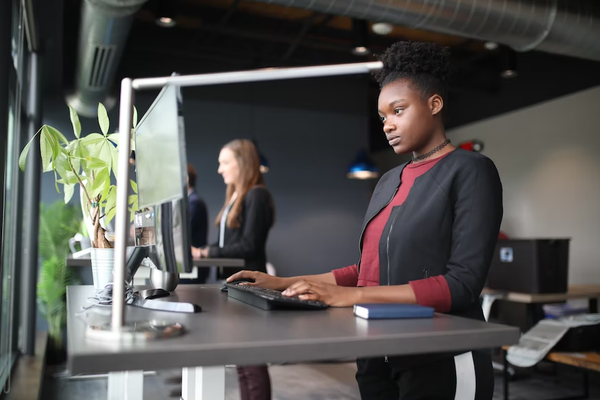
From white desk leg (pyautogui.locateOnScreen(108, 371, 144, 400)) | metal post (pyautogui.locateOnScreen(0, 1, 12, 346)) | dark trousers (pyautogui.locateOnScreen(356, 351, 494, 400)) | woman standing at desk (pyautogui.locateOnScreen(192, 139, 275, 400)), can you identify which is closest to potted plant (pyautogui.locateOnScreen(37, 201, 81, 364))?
woman standing at desk (pyautogui.locateOnScreen(192, 139, 275, 400))

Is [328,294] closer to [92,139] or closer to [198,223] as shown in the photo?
[92,139]

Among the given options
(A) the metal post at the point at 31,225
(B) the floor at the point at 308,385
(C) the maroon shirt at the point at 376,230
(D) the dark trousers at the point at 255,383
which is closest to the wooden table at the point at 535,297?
(B) the floor at the point at 308,385

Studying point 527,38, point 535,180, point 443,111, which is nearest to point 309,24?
point 527,38

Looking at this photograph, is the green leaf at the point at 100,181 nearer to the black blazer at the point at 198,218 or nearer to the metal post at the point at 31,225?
the black blazer at the point at 198,218

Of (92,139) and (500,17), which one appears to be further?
(500,17)

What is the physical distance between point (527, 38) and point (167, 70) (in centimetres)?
430

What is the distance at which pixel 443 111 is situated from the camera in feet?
4.80

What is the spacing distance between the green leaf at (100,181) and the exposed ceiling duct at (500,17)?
214cm

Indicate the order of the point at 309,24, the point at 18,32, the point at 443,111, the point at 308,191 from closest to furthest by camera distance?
1. the point at 443,111
2. the point at 18,32
3. the point at 309,24
4. the point at 308,191

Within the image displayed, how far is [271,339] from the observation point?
0.82m

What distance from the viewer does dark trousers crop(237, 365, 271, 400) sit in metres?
2.59

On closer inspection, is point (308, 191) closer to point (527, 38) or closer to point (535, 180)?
point (535, 180)

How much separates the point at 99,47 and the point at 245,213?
2.17 metres

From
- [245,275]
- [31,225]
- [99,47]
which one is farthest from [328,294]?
[31,225]
